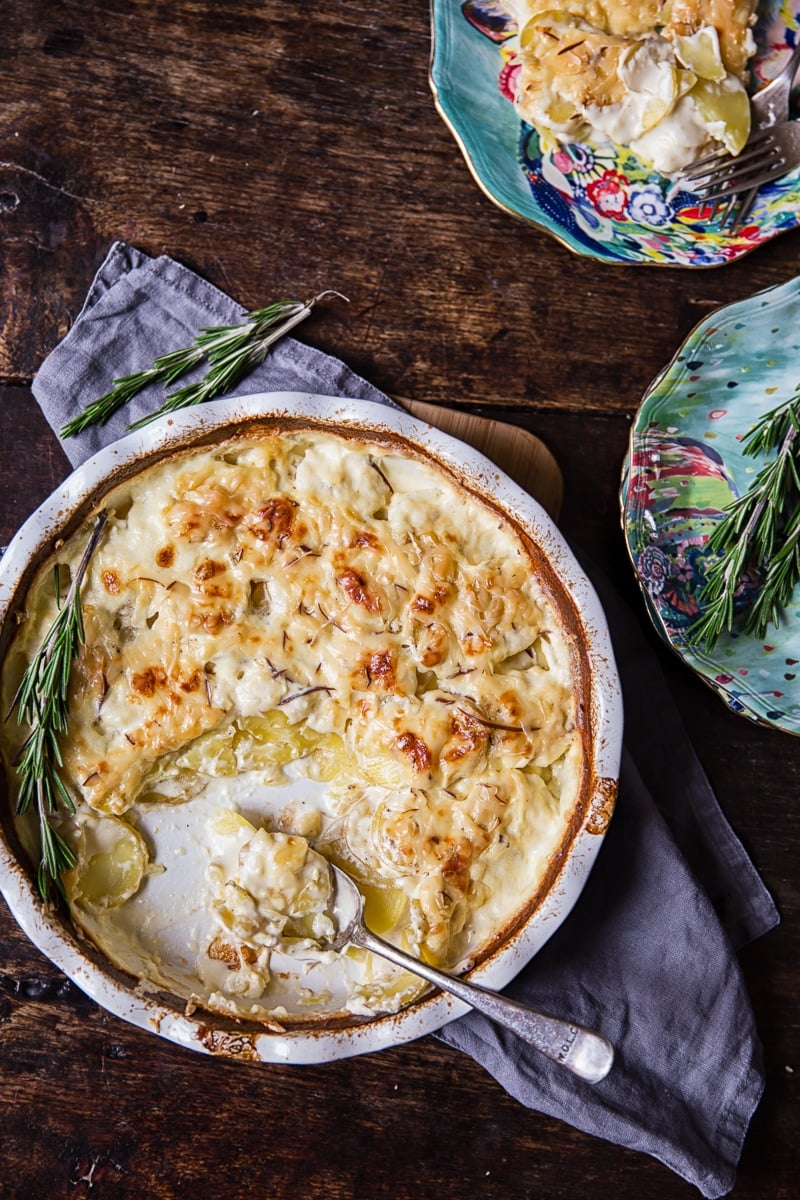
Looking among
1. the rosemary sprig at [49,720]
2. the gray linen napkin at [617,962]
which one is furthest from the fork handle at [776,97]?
the rosemary sprig at [49,720]

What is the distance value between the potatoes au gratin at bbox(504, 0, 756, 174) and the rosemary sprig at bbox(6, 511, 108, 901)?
162 centimetres

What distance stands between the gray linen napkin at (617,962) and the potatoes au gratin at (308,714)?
0.36 m

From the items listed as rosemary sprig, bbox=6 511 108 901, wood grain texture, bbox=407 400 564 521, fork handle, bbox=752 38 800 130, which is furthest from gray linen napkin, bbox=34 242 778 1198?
fork handle, bbox=752 38 800 130

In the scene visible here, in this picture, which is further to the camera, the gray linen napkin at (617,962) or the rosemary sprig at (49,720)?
the gray linen napkin at (617,962)

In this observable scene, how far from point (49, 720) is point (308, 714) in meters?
0.55

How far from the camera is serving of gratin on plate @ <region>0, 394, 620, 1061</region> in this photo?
2.11 meters

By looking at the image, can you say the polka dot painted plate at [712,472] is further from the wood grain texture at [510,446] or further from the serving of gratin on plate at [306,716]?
the serving of gratin on plate at [306,716]

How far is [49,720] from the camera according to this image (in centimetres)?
205

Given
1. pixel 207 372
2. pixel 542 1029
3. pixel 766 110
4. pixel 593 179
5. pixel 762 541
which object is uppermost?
pixel 766 110

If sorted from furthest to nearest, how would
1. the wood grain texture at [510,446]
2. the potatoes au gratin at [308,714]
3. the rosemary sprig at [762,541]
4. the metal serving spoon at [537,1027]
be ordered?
the wood grain texture at [510,446]
the rosemary sprig at [762,541]
the potatoes au gratin at [308,714]
the metal serving spoon at [537,1027]

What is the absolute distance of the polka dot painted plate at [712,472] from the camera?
2.42 metres

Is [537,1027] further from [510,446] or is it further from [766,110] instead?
Result: [766,110]

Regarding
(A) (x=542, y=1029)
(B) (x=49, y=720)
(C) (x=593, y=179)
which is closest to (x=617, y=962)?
(A) (x=542, y=1029)

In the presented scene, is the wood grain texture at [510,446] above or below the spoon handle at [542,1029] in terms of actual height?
above
